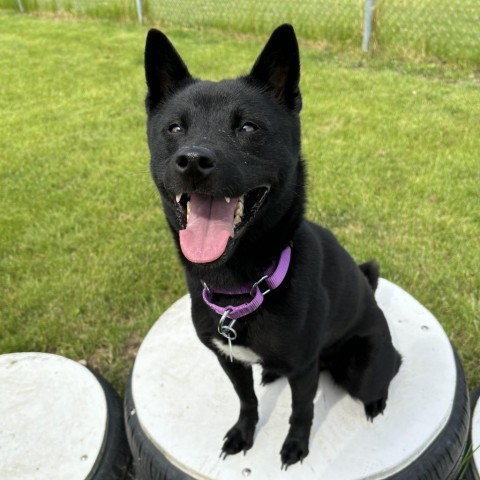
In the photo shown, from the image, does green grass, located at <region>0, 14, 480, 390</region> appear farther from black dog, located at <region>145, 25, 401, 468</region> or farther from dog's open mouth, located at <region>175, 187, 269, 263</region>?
dog's open mouth, located at <region>175, 187, 269, 263</region>

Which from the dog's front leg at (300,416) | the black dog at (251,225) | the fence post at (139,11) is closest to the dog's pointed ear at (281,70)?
the black dog at (251,225)

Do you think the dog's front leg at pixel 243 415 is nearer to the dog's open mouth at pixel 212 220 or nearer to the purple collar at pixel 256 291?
the purple collar at pixel 256 291

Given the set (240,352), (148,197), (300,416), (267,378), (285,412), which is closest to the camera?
(240,352)

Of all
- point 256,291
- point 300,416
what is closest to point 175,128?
point 256,291

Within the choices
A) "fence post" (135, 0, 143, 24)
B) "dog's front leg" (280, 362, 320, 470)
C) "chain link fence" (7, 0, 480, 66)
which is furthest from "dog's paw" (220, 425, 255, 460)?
"fence post" (135, 0, 143, 24)

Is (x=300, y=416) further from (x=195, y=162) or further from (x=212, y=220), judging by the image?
(x=195, y=162)

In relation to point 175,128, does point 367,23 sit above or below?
below

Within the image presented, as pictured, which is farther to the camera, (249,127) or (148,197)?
(148,197)

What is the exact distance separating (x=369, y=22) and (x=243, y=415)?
6.48 m

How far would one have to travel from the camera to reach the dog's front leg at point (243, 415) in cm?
194

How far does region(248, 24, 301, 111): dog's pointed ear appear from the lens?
1658mm

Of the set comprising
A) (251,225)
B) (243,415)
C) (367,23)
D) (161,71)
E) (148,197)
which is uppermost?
(161,71)

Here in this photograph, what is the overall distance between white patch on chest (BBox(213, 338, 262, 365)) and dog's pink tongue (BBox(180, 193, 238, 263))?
0.43 m

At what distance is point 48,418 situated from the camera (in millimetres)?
2242
